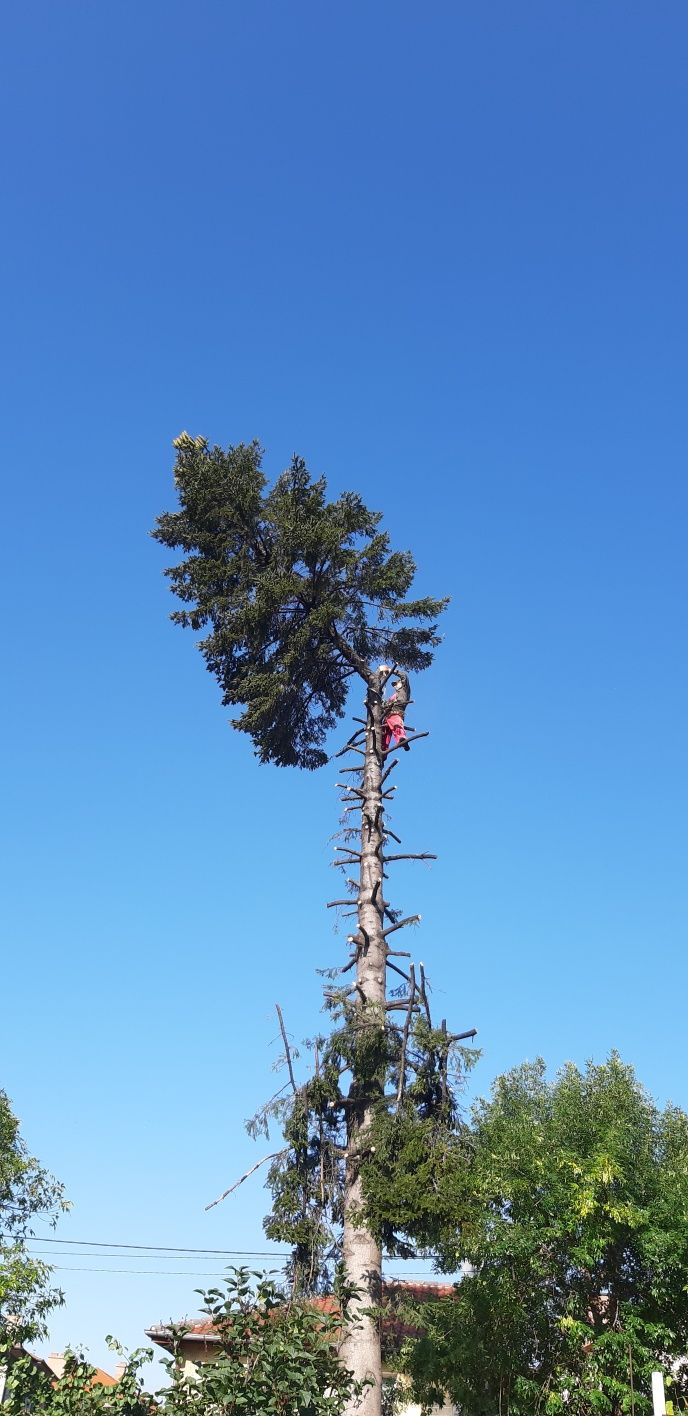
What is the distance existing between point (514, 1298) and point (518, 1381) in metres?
0.95

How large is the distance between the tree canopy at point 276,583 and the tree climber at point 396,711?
557mm

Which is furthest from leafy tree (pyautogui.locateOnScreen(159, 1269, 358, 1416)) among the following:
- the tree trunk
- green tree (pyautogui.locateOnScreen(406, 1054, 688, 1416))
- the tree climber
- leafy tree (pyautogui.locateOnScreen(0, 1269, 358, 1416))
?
the tree climber

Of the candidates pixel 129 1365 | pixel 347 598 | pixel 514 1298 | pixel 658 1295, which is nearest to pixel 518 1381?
pixel 514 1298

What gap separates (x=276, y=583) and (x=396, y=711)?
3.29m

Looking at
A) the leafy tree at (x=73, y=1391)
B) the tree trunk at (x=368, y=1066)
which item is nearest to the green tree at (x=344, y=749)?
the tree trunk at (x=368, y=1066)

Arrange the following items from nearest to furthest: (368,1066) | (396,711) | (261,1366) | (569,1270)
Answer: (261,1366)
(569,1270)
(368,1066)
(396,711)

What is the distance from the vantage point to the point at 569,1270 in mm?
14797

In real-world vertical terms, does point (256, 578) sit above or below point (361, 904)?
above

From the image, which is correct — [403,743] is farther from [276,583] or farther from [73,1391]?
[73,1391]

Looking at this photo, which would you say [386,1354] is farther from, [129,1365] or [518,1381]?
[129,1365]

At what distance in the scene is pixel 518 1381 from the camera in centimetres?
1424

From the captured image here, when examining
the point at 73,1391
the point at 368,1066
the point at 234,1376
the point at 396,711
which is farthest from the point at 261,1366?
the point at 396,711

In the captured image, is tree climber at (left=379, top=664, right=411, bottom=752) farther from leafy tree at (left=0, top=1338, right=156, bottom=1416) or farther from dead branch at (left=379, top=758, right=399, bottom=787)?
leafy tree at (left=0, top=1338, right=156, bottom=1416)

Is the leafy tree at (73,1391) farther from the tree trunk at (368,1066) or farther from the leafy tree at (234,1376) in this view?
the tree trunk at (368,1066)
